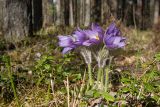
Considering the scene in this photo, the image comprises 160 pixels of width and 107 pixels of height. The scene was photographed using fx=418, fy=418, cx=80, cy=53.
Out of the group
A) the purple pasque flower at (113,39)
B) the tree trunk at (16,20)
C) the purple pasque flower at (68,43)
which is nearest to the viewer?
the purple pasque flower at (113,39)

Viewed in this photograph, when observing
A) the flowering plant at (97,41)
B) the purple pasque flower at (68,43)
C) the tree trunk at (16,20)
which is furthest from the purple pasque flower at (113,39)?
the tree trunk at (16,20)

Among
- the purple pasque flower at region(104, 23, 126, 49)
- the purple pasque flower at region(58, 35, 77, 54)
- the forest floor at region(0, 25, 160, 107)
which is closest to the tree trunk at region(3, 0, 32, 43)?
the forest floor at region(0, 25, 160, 107)

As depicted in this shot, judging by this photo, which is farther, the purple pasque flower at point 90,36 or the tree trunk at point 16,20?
the tree trunk at point 16,20

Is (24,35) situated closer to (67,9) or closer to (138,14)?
(67,9)

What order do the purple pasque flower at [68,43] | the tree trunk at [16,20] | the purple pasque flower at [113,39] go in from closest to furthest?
A: the purple pasque flower at [113,39]
the purple pasque flower at [68,43]
the tree trunk at [16,20]

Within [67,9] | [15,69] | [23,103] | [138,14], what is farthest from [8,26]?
[138,14]

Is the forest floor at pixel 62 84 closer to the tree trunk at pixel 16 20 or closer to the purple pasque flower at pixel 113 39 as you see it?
the purple pasque flower at pixel 113 39

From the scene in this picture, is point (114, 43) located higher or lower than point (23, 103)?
higher

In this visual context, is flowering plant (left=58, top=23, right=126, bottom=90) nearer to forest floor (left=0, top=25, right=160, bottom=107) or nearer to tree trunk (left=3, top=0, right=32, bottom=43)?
forest floor (left=0, top=25, right=160, bottom=107)
